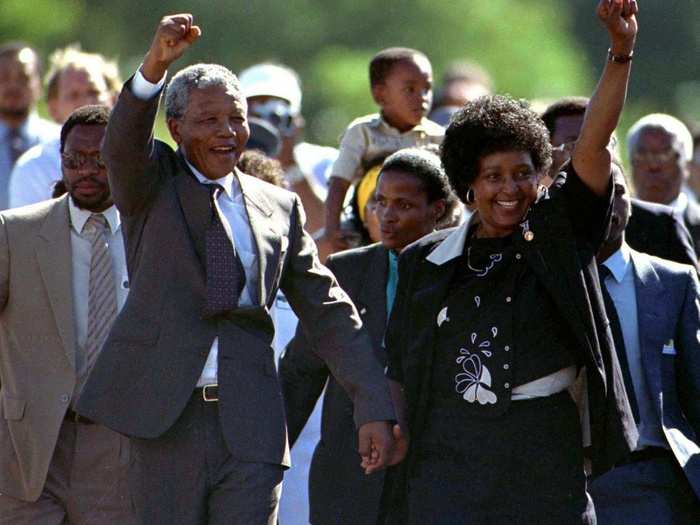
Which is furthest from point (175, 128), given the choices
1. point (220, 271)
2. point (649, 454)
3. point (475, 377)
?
point (649, 454)

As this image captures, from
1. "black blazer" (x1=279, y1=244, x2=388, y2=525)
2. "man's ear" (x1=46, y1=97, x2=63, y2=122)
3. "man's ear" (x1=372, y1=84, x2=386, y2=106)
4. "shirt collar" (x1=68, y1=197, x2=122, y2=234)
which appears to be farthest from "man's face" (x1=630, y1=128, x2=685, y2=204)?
"man's ear" (x1=46, y1=97, x2=63, y2=122)

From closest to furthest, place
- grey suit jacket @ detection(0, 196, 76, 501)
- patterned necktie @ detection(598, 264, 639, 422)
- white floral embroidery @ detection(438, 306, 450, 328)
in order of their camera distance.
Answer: white floral embroidery @ detection(438, 306, 450, 328) < patterned necktie @ detection(598, 264, 639, 422) < grey suit jacket @ detection(0, 196, 76, 501)

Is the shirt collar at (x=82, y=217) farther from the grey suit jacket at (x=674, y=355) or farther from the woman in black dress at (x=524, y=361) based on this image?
the grey suit jacket at (x=674, y=355)

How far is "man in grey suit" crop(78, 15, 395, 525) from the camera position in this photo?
7.33 metres

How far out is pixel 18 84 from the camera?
13109mm

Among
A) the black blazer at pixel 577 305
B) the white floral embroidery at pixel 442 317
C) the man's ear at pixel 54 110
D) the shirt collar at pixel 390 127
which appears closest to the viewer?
the black blazer at pixel 577 305

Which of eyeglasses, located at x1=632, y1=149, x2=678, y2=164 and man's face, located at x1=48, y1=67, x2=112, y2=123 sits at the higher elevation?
man's face, located at x1=48, y1=67, x2=112, y2=123

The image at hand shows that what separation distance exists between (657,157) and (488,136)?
3965 mm

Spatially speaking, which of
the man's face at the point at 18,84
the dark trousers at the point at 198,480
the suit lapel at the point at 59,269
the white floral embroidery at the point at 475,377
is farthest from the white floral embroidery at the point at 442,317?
the man's face at the point at 18,84

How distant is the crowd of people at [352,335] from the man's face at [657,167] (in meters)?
2.33

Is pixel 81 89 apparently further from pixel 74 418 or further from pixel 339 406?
pixel 339 406

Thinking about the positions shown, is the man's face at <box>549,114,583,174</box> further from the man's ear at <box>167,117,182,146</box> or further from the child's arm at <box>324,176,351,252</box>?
the man's ear at <box>167,117,182,146</box>

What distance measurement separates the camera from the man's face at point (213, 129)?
24.7 ft

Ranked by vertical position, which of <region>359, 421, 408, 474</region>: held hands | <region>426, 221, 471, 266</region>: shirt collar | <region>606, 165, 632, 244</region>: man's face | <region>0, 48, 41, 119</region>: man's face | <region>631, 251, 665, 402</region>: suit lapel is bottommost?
<region>359, 421, 408, 474</region>: held hands
